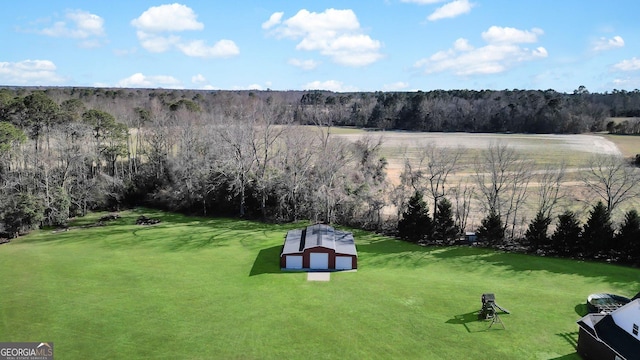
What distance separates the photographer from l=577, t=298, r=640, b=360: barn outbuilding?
17484 millimetres

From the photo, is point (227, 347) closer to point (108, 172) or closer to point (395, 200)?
point (395, 200)

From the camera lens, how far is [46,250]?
33688mm

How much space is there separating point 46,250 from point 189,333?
63.8 feet

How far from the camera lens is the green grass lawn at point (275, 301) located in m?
19.9

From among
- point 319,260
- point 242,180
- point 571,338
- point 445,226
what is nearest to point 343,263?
point 319,260

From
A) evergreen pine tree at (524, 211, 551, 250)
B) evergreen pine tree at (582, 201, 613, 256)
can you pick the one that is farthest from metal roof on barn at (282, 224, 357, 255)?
evergreen pine tree at (582, 201, 613, 256)

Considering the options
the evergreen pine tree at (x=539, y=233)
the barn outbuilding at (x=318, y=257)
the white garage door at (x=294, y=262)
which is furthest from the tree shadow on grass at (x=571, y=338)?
the white garage door at (x=294, y=262)

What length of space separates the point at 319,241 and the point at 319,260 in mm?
1426

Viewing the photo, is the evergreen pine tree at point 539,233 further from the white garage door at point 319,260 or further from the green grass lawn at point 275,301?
the white garage door at point 319,260

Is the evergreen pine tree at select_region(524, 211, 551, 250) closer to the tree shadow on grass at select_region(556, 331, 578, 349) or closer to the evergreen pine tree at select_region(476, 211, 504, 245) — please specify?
the evergreen pine tree at select_region(476, 211, 504, 245)

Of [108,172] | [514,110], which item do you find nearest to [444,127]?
[514,110]

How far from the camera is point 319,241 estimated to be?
100 feet

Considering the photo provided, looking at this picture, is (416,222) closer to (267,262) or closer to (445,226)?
(445,226)

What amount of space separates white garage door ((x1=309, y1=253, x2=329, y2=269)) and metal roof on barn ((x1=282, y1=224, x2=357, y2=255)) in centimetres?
61
